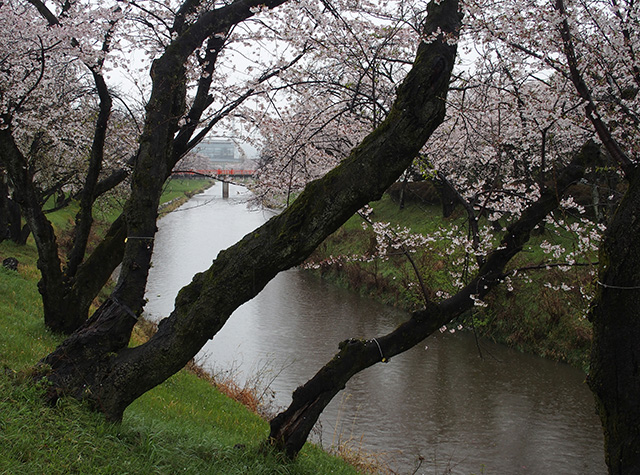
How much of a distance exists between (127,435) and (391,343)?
270 centimetres

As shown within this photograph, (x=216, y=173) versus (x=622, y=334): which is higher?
(x=216, y=173)

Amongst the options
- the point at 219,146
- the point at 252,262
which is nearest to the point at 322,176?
the point at 252,262

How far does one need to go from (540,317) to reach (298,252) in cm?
1299

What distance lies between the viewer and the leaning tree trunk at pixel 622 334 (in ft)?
13.0

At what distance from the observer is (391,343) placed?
5.55 meters

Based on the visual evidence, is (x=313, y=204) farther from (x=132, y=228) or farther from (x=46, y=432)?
(x=46, y=432)

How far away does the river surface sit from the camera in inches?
364

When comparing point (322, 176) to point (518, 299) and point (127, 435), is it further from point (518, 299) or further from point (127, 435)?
point (518, 299)

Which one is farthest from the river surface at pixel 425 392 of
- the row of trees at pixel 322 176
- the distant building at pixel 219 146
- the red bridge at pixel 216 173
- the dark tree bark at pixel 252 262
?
the dark tree bark at pixel 252 262

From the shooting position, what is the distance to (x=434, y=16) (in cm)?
469

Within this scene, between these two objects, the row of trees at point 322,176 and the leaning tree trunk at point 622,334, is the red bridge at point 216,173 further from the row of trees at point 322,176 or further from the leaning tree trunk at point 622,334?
the leaning tree trunk at point 622,334

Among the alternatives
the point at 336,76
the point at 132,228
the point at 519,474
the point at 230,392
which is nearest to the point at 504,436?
the point at 519,474

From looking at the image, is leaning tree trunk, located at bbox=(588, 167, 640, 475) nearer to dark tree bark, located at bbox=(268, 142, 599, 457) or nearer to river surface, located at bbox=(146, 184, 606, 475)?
dark tree bark, located at bbox=(268, 142, 599, 457)

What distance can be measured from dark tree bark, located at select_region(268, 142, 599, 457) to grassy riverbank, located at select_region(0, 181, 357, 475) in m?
0.33
